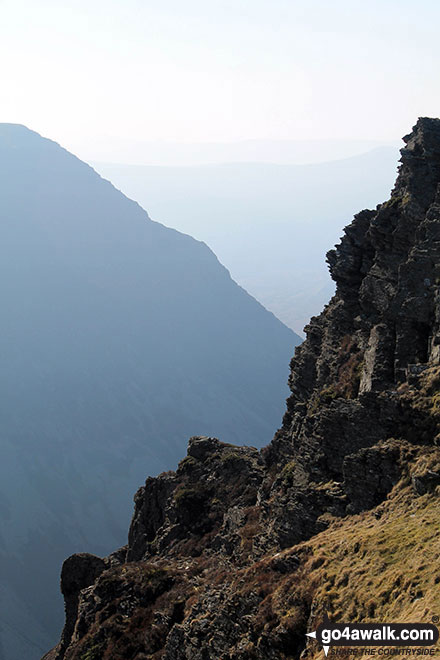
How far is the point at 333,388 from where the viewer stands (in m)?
47.3

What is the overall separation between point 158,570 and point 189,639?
51.0ft

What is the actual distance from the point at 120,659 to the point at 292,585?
2016cm

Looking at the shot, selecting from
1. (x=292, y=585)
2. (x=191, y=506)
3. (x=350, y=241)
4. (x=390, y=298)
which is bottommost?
(x=292, y=585)

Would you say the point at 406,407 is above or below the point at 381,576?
above

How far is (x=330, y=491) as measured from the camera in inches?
1547

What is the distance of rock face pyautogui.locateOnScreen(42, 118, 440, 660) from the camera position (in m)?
31.3

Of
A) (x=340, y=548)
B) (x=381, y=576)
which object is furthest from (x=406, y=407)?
(x=381, y=576)

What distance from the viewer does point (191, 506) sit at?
66.1m

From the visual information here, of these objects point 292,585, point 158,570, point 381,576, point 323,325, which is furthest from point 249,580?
point 323,325

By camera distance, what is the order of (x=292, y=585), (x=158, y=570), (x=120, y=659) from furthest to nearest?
(x=158, y=570), (x=120, y=659), (x=292, y=585)

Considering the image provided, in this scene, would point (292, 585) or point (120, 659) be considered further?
point (120, 659)

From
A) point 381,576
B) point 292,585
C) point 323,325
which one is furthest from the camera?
point 323,325

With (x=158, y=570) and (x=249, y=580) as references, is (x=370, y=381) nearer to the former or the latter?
(x=249, y=580)

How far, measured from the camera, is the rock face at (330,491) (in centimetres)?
3133
